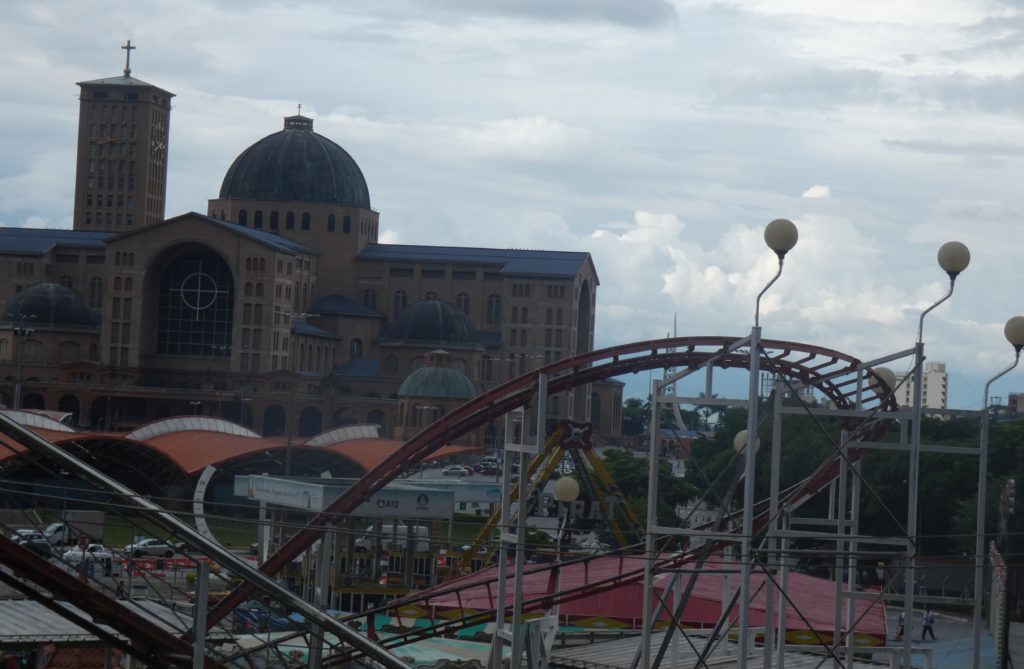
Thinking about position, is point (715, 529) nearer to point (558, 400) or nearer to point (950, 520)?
point (950, 520)

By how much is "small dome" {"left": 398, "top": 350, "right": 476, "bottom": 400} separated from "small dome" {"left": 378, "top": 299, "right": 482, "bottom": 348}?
1145 cm

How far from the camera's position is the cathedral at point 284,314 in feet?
374

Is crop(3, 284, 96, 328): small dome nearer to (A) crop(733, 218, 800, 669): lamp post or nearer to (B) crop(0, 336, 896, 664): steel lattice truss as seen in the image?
(B) crop(0, 336, 896, 664): steel lattice truss

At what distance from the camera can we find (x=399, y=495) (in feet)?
153

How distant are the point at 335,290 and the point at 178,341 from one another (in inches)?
599

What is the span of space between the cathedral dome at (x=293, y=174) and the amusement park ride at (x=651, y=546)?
91.0m

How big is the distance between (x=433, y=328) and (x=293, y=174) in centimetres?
1790

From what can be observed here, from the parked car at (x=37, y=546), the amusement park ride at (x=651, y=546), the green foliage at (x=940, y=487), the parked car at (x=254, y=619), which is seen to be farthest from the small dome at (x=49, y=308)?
the parked car at (x=37, y=546)

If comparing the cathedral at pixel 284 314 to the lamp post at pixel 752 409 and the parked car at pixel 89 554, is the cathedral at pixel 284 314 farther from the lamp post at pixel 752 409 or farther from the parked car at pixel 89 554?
the lamp post at pixel 752 409

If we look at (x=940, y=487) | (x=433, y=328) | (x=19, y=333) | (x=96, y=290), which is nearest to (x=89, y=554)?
(x=940, y=487)

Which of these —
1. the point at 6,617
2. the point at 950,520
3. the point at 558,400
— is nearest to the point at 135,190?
the point at 558,400

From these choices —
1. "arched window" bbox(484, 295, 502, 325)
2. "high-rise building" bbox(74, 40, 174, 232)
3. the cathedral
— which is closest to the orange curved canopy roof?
the cathedral

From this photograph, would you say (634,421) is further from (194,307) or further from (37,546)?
(37,546)

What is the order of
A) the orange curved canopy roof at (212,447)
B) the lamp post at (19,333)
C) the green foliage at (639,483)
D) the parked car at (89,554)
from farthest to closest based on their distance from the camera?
1. the lamp post at (19,333)
2. the green foliage at (639,483)
3. the orange curved canopy roof at (212,447)
4. the parked car at (89,554)
